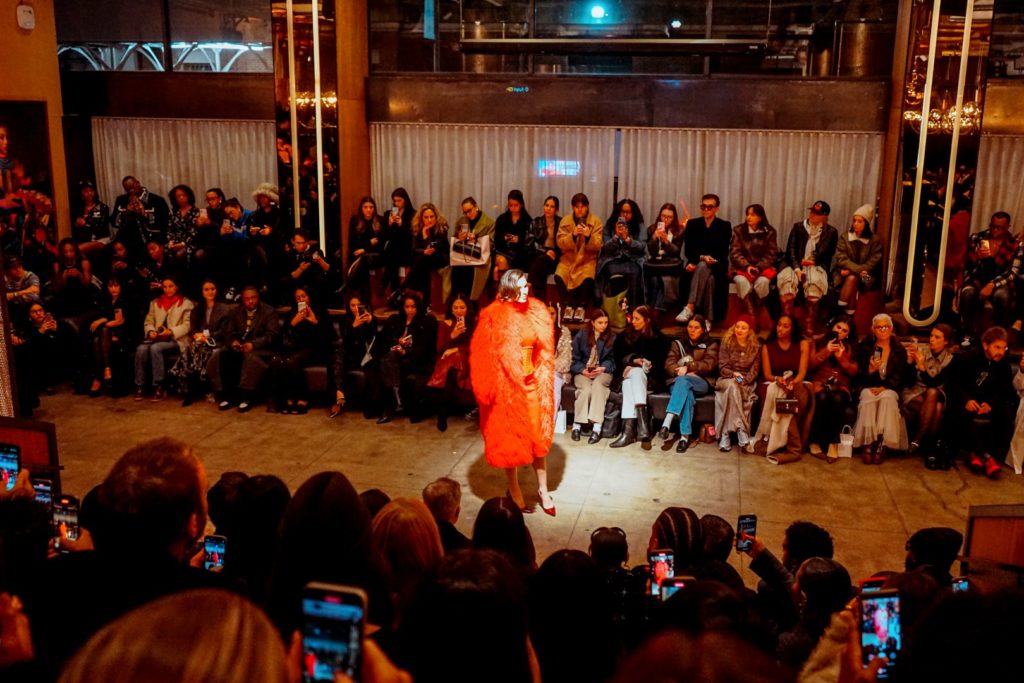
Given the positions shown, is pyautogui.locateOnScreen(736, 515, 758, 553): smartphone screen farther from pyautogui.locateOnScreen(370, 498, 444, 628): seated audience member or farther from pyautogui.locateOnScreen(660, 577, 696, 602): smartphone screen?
pyautogui.locateOnScreen(370, 498, 444, 628): seated audience member

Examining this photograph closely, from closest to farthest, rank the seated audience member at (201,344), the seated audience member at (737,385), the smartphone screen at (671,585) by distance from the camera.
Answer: the smartphone screen at (671,585) < the seated audience member at (737,385) < the seated audience member at (201,344)

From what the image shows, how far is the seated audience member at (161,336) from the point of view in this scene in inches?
380

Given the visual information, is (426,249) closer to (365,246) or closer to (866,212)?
(365,246)

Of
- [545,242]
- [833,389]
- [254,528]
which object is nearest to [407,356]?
[545,242]

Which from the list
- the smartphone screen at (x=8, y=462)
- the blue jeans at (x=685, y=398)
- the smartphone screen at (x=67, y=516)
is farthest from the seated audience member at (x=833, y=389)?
the smartphone screen at (x=8, y=462)

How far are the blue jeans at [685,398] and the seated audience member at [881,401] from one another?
1.33 meters

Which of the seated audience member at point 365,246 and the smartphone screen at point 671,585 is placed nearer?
the smartphone screen at point 671,585

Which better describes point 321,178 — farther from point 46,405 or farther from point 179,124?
point 46,405

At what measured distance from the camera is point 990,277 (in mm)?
9180

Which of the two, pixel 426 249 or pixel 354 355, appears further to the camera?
pixel 426 249

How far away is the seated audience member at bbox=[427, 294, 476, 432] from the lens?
8.90 meters

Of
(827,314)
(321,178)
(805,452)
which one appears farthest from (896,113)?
(321,178)

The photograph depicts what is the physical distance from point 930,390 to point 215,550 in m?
6.34

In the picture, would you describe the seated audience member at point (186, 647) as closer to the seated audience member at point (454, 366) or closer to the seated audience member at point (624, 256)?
the seated audience member at point (454, 366)
